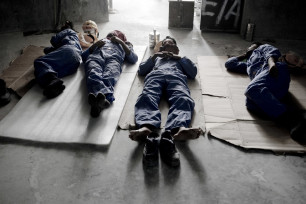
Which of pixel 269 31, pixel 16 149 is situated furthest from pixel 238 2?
pixel 16 149

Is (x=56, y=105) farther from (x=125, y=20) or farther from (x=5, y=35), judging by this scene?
(x=125, y=20)

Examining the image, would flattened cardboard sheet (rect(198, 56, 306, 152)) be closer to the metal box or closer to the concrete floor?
the concrete floor

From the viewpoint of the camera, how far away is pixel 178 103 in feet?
9.30

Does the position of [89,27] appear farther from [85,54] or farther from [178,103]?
[178,103]

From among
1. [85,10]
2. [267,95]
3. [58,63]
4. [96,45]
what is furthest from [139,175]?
[85,10]

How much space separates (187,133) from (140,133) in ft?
1.38

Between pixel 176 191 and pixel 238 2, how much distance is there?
487 centimetres

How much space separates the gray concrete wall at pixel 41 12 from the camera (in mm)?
5672

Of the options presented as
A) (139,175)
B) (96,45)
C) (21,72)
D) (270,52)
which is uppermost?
(270,52)

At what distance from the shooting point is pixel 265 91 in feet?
9.34

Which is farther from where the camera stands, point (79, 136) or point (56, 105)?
point (56, 105)

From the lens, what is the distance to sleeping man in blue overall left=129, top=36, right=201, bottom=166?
2316 millimetres

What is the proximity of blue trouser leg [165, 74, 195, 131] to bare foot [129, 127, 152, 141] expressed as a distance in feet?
0.70

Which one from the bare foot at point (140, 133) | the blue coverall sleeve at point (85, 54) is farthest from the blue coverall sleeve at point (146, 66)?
the bare foot at point (140, 133)
